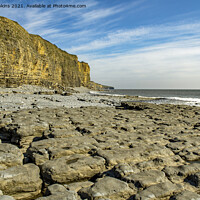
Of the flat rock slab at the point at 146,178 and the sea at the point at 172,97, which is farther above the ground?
the sea at the point at 172,97

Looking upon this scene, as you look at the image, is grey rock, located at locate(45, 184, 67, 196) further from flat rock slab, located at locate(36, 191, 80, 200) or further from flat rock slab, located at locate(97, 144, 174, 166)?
flat rock slab, located at locate(97, 144, 174, 166)

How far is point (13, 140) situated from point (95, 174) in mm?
2843

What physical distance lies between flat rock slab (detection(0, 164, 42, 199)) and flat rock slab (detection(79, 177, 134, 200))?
75 cm

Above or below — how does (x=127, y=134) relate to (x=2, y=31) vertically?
below

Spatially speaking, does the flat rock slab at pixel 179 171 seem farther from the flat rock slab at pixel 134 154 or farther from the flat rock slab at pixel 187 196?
the flat rock slab at pixel 134 154

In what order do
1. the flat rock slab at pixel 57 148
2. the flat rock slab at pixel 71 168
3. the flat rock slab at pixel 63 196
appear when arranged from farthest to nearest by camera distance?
the flat rock slab at pixel 57 148 → the flat rock slab at pixel 71 168 → the flat rock slab at pixel 63 196

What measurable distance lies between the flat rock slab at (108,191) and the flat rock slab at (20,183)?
0.75m

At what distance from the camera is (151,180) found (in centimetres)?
284

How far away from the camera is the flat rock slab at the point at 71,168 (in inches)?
114

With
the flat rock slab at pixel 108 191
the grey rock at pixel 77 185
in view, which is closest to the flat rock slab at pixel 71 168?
the grey rock at pixel 77 185

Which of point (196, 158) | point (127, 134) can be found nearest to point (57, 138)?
point (127, 134)

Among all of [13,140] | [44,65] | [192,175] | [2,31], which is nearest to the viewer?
[192,175]

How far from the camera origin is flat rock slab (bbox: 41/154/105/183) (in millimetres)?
2908

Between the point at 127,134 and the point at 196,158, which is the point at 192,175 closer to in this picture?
the point at 196,158
